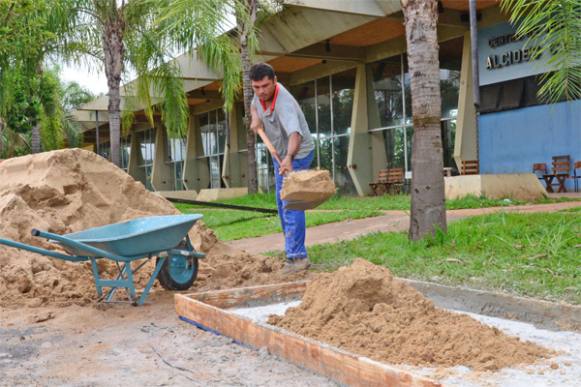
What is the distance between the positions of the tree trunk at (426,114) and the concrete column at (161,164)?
31.1 m

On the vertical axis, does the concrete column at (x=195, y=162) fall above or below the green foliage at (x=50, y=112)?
below

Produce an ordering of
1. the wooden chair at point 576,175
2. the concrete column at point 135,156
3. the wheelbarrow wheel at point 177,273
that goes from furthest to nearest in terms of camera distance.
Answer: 1. the concrete column at point 135,156
2. the wooden chair at point 576,175
3. the wheelbarrow wheel at point 177,273

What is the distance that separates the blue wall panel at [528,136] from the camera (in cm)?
1548

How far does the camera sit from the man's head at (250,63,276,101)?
A: 574 cm

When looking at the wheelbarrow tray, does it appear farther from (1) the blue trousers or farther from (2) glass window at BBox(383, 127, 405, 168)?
(2) glass window at BBox(383, 127, 405, 168)

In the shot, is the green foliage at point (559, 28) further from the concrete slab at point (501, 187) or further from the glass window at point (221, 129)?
the glass window at point (221, 129)

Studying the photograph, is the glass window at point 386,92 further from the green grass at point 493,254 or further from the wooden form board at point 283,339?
the wooden form board at point 283,339

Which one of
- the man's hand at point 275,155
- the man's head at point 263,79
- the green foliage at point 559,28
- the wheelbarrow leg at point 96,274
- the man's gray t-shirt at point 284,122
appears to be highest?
the green foliage at point 559,28

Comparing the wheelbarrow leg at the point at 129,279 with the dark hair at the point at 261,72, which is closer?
the wheelbarrow leg at the point at 129,279

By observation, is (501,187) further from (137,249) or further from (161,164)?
(161,164)

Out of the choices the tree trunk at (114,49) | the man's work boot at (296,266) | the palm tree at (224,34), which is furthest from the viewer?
the tree trunk at (114,49)

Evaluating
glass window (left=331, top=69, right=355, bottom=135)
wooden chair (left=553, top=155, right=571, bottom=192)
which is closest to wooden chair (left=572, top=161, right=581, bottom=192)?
wooden chair (left=553, top=155, right=571, bottom=192)

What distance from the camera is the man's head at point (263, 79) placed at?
5.74 meters

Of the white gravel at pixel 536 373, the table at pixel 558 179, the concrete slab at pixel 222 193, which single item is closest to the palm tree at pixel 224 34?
the concrete slab at pixel 222 193
